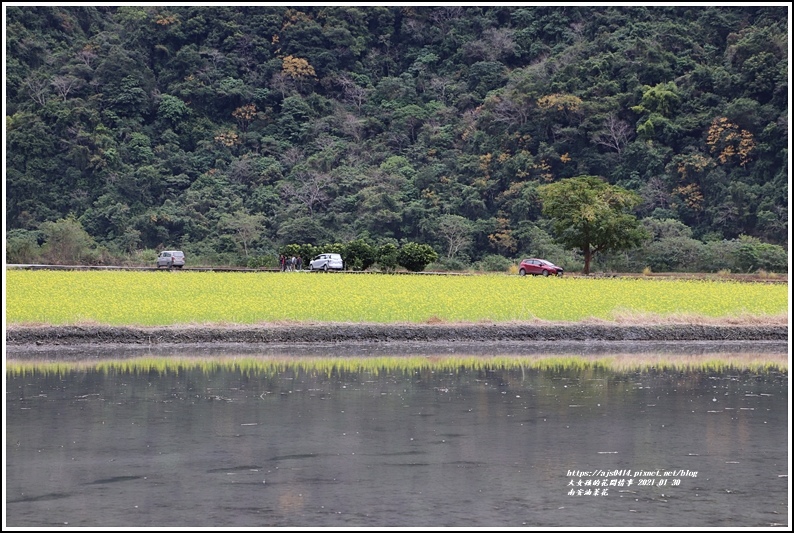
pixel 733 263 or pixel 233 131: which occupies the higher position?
pixel 233 131

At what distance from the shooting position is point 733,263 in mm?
62469

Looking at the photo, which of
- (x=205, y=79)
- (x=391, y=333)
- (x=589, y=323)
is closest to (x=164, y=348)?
(x=391, y=333)

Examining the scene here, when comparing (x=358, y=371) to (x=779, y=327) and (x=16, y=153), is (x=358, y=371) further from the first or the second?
(x=16, y=153)

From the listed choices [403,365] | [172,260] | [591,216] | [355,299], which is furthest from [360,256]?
[403,365]

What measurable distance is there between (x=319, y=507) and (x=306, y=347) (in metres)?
14.2

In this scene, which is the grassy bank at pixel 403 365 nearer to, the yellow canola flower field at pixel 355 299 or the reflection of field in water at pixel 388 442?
the reflection of field in water at pixel 388 442

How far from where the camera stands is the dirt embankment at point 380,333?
23656 mm

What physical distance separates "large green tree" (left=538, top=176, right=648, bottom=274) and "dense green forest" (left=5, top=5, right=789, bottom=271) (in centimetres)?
125

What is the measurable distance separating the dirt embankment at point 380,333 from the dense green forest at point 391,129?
35.2 metres

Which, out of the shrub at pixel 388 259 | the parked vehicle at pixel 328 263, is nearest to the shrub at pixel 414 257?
the shrub at pixel 388 259

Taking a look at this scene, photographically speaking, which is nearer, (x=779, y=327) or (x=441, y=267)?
(x=779, y=327)

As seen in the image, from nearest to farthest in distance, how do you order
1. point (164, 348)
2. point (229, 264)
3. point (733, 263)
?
point (164, 348) < point (733, 263) < point (229, 264)

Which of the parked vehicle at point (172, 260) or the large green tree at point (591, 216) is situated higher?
the large green tree at point (591, 216)

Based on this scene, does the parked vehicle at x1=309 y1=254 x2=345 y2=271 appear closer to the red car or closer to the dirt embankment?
the red car
